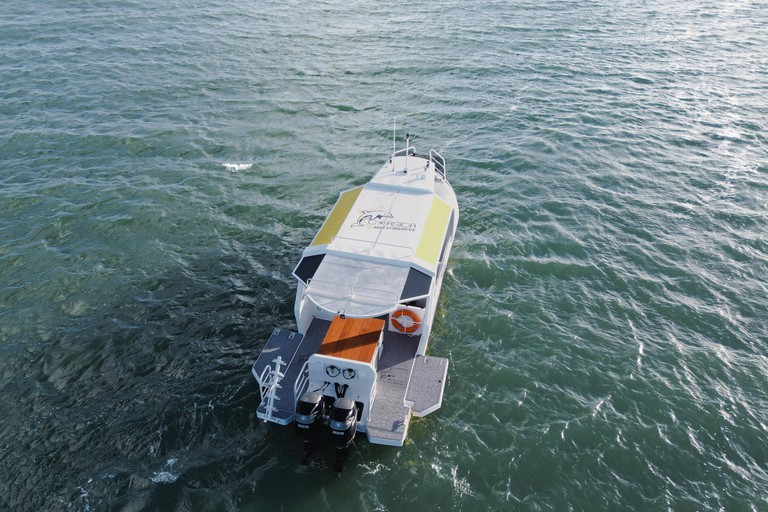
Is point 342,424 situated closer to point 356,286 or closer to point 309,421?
point 309,421

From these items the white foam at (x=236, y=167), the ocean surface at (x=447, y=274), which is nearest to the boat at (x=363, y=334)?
the ocean surface at (x=447, y=274)

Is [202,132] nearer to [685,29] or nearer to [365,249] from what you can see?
[365,249]

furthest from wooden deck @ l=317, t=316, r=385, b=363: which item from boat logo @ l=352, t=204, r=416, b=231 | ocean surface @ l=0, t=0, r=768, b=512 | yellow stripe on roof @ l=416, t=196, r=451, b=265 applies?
boat logo @ l=352, t=204, r=416, b=231

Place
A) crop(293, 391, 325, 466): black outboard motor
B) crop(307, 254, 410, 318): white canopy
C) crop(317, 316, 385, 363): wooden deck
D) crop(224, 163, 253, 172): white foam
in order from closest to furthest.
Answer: crop(293, 391, 325, 466): black outboard motor < crop(317, 316, 385, 363): wooden deck < crop(307, 254, 410, 318): white canopy < crop(224, 163, 253, 172): white foam

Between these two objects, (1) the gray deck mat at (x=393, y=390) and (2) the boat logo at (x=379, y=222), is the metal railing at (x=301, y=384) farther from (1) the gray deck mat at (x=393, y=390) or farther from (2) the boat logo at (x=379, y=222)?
(2) the boat logo at (x=379, y=222)

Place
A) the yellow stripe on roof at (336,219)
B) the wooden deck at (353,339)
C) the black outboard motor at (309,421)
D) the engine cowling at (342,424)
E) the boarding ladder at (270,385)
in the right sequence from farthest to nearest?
the yellow stripe on roof at (336,219)
the wooden deck at (353,339)
the boarding ladder at (270,385)
the black outboard motor at (309,421)
the engine cowling at (342,424)

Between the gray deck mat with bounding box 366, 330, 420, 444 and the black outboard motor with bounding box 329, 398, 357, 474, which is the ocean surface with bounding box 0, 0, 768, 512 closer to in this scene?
the black outboard motor with bounding box 329, 398, 357, 474
